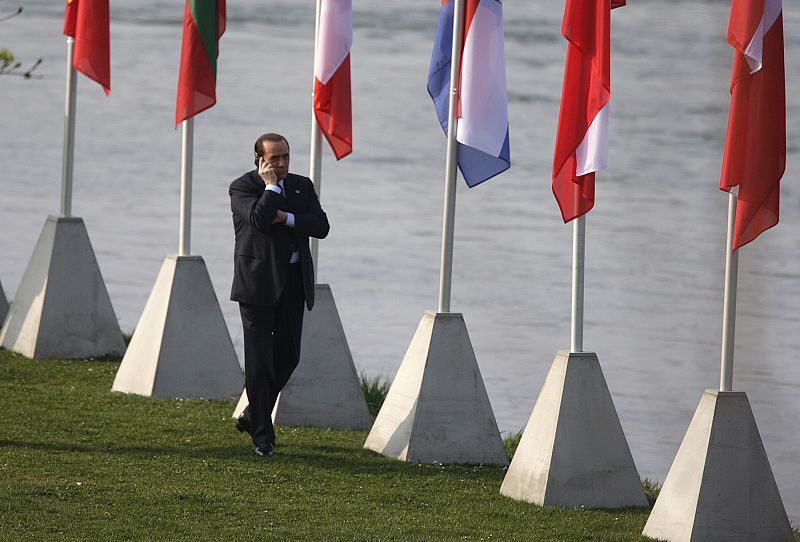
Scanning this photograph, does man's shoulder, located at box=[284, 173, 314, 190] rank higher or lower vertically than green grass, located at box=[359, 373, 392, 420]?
higher

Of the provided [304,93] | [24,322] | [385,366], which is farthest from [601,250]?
[304,93]

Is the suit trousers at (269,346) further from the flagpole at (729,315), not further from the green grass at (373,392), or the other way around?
the flagpole at (729,315)

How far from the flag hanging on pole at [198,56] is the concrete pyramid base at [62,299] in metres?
1.51

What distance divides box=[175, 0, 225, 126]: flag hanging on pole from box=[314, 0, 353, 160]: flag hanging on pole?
1216 mm

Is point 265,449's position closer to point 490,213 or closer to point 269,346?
point 269,346

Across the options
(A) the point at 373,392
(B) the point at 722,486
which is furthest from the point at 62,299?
(B) the point at 722,486

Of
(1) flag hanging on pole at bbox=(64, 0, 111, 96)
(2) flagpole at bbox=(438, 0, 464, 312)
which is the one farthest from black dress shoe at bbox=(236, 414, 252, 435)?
(1) flag hanging on pole at bbox=(64, 0, 111, 96)

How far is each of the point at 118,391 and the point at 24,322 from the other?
149cm

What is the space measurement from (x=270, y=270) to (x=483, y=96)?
162 centimetres

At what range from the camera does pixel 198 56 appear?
1082 cm

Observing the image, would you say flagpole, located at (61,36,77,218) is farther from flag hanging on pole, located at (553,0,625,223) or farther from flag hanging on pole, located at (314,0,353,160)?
flag hanging on pole, located at (553,0,625,223)

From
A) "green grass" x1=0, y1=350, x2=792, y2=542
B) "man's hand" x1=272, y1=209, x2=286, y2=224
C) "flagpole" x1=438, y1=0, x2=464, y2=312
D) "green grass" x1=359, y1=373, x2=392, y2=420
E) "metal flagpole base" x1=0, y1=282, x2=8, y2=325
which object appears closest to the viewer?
"green grass" x1=0, y1=350, x2=792, y2=542

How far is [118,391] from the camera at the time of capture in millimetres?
10648

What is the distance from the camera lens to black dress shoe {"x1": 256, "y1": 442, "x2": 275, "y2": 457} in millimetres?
8922
